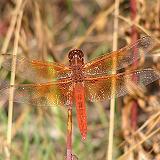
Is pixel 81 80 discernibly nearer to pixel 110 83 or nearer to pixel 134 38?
pixel 110 83

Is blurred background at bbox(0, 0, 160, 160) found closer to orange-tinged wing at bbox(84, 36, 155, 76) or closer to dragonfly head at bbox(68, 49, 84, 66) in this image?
orange-tinged wing at bbox(84, 36, 155, 76)

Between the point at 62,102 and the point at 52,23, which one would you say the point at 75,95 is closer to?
the point at 62,102

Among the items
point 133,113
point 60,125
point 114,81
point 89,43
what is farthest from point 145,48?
point 89,43

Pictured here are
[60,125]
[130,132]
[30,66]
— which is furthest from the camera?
[60,125]

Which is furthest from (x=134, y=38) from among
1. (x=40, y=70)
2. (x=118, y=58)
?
(x=40, y=70)

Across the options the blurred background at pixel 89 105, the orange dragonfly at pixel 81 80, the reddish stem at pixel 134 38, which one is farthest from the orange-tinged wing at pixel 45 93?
the reddish stem at pixel 134 38

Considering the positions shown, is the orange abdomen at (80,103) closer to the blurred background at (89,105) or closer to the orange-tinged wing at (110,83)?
the orange-tinged wing at (110,83)
